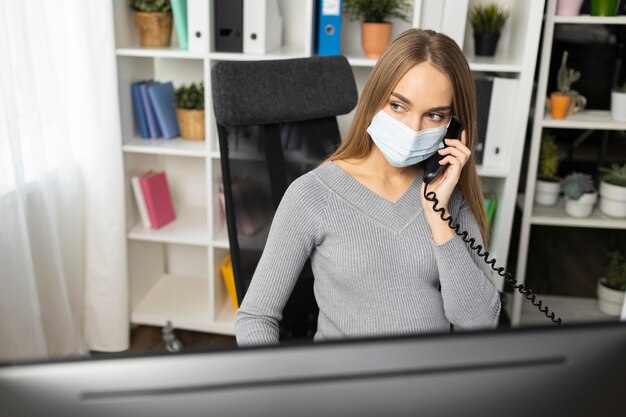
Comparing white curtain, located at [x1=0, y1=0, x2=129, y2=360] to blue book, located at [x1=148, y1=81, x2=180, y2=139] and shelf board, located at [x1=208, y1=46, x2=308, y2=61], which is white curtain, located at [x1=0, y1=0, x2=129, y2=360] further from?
shelf board, located at [x1=208, y1=46, x2=308, y2=61]

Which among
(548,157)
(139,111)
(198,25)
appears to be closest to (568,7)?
(548,157)

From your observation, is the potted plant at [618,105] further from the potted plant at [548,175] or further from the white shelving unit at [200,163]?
the white shelving unit at [200,163]

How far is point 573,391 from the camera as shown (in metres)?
0.54

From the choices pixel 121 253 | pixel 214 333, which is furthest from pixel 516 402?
pixel 214 333

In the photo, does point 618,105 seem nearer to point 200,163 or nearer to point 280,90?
point 280,90

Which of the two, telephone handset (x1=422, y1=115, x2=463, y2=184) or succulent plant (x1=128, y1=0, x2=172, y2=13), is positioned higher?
succulent plant (x1=128, y1=0, x2=172, y2=13)

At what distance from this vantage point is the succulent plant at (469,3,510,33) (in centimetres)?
239

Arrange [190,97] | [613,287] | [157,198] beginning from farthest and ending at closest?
[613,287], [157,198], [190,97]

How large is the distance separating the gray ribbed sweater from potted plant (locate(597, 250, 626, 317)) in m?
1.72

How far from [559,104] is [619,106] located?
22cm

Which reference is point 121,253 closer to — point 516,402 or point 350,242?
point 350,242

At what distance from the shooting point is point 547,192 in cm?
267

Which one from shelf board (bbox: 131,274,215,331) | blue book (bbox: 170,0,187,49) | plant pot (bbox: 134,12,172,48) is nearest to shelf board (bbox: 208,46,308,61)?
blue book (bbox: 170,0,187,49)

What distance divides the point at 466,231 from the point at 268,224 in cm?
52
